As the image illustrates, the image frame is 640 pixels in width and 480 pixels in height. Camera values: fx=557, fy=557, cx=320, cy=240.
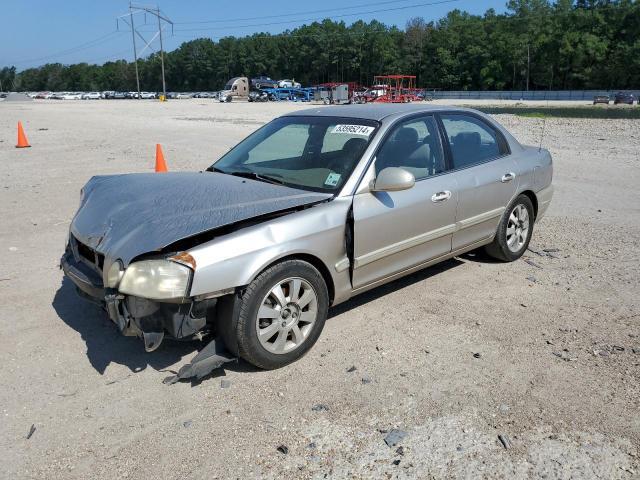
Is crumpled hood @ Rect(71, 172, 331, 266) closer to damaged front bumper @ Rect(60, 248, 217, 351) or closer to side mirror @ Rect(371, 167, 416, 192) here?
damaged front bumper @ Rect(60, 248, 217, 351)

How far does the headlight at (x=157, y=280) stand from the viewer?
3.18 m

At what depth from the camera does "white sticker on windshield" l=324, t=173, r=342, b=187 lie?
4108 mm

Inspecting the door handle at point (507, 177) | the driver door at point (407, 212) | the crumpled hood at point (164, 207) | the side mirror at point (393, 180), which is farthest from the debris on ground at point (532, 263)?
the crumpled hood at point (164, 207)

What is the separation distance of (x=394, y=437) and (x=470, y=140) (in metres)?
3.15

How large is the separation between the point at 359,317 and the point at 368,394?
1.14 metres

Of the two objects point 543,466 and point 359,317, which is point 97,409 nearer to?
point 359,317

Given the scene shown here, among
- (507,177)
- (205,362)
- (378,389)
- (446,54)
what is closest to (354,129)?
(507,177)

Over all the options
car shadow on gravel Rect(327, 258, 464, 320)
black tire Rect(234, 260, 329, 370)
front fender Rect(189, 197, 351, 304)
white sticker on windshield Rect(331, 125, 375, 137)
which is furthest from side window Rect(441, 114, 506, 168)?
black tire Rect(234, 260, 329, 370)

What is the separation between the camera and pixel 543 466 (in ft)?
9.18

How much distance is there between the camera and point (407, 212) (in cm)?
435

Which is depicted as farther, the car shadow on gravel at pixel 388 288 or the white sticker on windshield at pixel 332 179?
the car shadow on gravel at pixel 388 288

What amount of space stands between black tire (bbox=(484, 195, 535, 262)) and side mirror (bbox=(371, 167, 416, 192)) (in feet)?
6.00

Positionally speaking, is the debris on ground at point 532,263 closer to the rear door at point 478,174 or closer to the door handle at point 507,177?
the rear door at point 478,174

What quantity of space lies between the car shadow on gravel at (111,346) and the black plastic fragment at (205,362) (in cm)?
27
